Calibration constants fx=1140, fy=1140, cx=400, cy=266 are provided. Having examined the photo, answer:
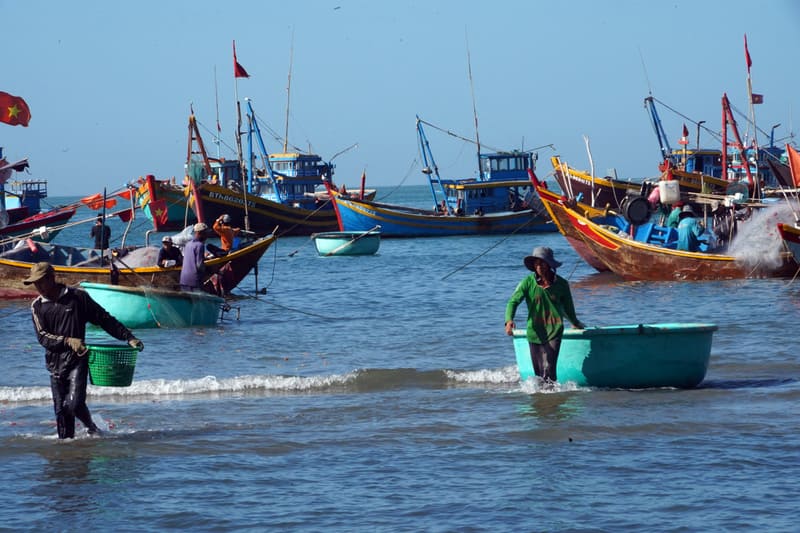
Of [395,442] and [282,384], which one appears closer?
[395,442]

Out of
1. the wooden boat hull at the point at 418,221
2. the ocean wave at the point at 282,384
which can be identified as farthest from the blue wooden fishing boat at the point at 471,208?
the ocean wave at the point at 282,384

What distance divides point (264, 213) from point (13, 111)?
2644 cm

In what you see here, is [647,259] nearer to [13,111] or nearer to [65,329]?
[13,111]

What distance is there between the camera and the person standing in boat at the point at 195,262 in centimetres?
1709

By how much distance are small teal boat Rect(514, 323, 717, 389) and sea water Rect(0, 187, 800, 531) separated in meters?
0.17

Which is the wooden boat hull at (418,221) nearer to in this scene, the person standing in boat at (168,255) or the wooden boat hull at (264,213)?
the wooden boat hull at (264,213)

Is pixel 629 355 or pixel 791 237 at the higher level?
pixel 791 237

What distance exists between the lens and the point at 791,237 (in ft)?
66.6

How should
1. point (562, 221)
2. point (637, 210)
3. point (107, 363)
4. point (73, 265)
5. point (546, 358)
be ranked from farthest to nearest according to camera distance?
point (562, 221), point (637, 210), point (73, 265), point (546, 358), point (107, 363)

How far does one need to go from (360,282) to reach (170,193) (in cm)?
1920

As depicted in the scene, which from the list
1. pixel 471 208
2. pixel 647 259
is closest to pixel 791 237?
pixel 647 259

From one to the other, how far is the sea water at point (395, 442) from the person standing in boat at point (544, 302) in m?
0.63

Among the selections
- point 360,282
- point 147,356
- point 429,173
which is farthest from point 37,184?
point 147,356

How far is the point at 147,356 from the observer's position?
14.5 m
